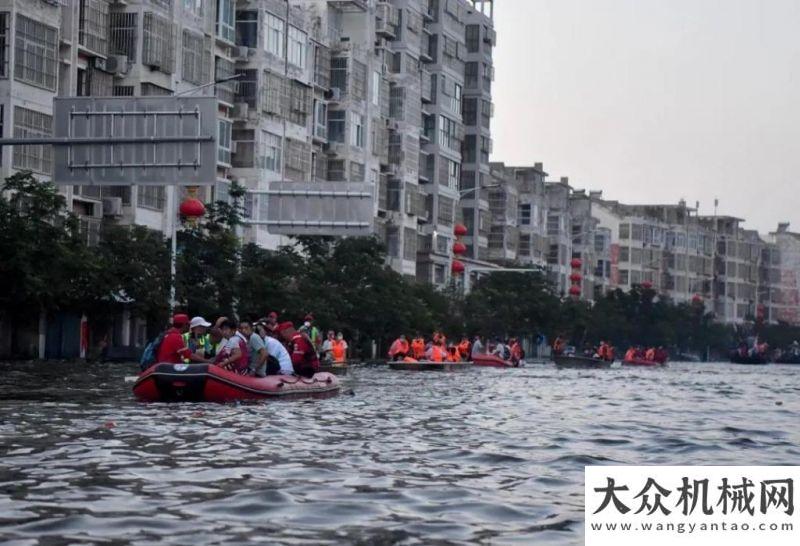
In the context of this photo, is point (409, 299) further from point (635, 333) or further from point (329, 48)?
point (635, 333)

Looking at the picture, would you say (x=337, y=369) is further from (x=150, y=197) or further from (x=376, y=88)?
(x=376, y=88)

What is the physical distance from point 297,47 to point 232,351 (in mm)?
48040

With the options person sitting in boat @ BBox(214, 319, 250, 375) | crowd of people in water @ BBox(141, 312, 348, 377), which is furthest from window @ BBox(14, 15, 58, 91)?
person sitting in boat @ BBox(214, 319, 250, 375)

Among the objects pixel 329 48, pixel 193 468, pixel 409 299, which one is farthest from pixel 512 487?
pixel 329 48

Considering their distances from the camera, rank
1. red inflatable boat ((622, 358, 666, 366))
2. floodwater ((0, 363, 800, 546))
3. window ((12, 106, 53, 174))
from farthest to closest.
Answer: red inflatable boat ((622, 358, 666, 366)), window ((12, 106, 53, 174)), floodwater ((0, 363, 800, 546))

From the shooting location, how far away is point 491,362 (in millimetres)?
74375

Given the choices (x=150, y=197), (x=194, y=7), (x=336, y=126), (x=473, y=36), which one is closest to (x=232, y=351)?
(x=150, y=197)

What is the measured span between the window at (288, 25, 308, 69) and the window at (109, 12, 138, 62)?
14629 millimetres

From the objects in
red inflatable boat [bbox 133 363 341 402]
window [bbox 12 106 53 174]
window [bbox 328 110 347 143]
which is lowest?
red inflatable boat [bbox 133 363 341 402]

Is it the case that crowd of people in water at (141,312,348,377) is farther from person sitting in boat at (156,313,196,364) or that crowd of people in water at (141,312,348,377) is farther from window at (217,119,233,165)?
window at (217,119,233,165)

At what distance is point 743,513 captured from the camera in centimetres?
1038

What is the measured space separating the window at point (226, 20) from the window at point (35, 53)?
14.8 meters

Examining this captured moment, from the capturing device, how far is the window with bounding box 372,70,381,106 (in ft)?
289

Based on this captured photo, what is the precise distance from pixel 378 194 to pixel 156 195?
91.8 feet
